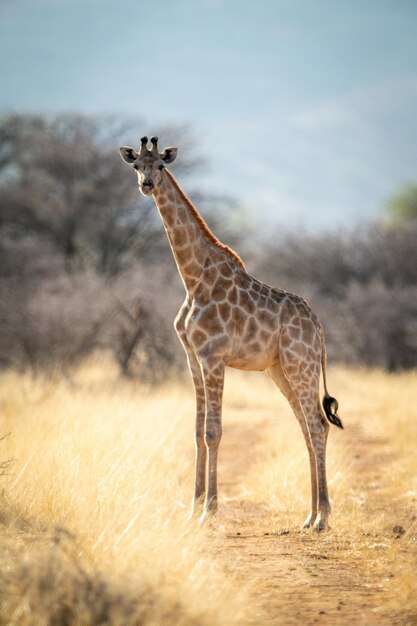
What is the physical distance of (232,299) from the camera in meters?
7.60

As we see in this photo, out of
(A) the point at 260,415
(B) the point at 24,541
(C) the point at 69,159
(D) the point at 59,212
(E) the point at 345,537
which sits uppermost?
(C) the point at 69,159

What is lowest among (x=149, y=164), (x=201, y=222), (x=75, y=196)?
(x=201, y=222)

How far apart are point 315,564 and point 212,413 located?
5.89ft

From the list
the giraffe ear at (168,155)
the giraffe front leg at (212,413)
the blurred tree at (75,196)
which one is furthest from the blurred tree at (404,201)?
Result: the giraffe front leg at (212,413)

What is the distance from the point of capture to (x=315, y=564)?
19.5 feet

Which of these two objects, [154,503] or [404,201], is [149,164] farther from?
[404,201]

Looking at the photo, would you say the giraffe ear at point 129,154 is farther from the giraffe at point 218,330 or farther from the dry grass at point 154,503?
the dry grass at point 154,503

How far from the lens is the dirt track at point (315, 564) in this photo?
4832 millimetres

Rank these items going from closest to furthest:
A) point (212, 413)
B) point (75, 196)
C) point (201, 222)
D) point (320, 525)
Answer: point (320, 525)
point (212, 413)
point (201, 222)
point (75, 196)

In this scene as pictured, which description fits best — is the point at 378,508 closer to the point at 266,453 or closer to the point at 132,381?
the point at 266,453

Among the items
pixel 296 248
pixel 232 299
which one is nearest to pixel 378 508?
pixel 232 299

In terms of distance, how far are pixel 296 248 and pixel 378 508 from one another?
22534 mm

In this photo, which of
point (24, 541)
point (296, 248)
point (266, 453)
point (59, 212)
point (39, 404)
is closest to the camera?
point (24, 541)

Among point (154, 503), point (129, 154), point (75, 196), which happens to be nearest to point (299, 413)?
point (154, 503)
